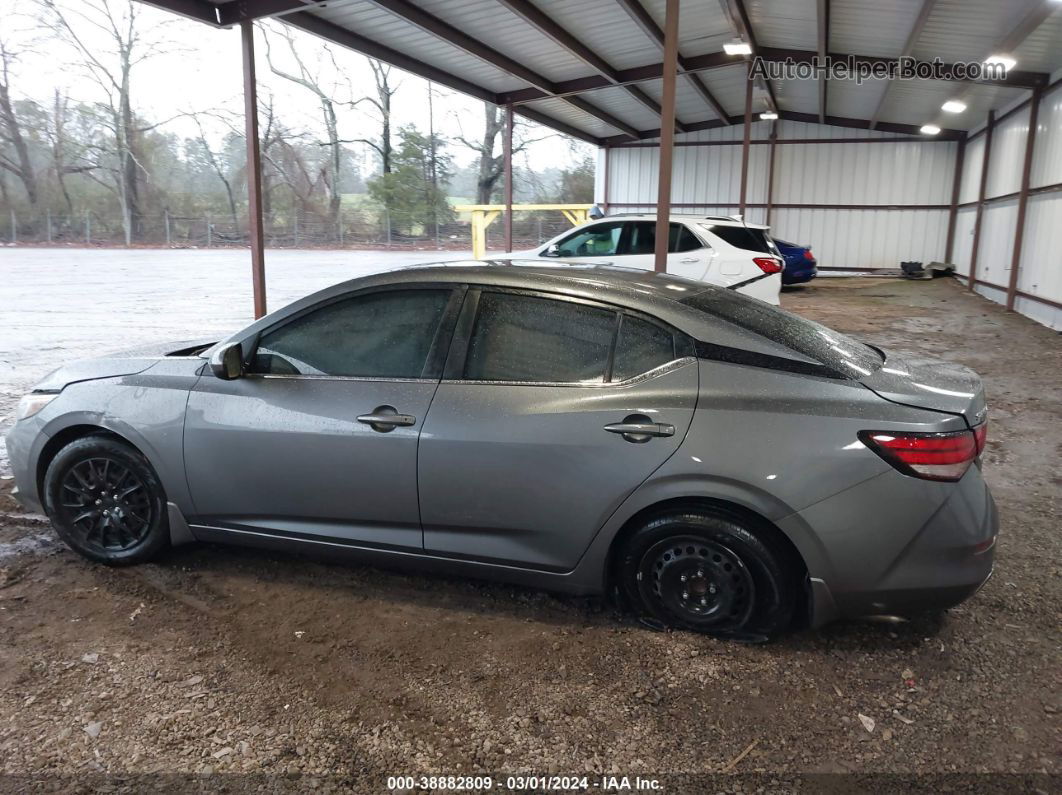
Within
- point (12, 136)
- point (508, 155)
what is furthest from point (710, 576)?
point (12, 136)

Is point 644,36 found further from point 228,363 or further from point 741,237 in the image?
point 228,363

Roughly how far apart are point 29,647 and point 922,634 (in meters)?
3.45

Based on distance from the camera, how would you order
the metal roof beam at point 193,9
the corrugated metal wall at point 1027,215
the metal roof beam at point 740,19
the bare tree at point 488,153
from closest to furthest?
1. the metal roof beam at point 193,9
2. the metal roof beam at point 740,19
3. the corrugated metal wall at point 1027,215
4. the bare tree at point 488,153

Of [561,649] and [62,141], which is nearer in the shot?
[561,649]

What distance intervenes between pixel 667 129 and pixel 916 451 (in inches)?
266

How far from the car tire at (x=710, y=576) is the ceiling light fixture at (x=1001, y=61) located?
12.7 metres

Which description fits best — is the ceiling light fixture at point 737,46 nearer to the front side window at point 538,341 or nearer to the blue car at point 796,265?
the blue car at point 796,265

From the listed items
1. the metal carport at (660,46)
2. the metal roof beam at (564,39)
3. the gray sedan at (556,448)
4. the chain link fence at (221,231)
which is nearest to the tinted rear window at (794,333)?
the gray sedan at (556,448)

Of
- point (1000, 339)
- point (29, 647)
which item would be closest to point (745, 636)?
point (29, 647)

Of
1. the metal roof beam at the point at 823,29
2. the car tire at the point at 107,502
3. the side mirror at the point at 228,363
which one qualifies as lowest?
the car tire at the point at 107,502

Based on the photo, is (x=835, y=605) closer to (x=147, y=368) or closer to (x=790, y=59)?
(x=147, y=368)

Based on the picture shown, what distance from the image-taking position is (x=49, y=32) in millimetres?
41781

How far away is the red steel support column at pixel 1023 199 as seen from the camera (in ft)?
44.4

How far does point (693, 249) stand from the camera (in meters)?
9.88
